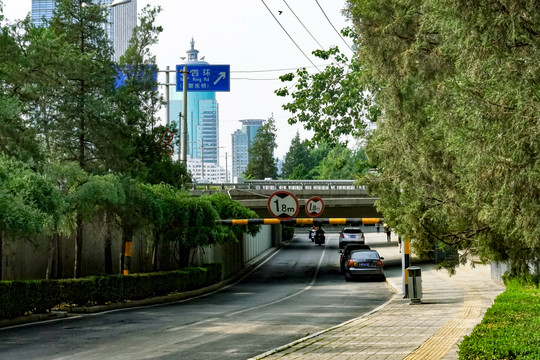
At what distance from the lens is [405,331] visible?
56.3ft

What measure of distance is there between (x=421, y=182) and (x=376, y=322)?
3726 millimetres

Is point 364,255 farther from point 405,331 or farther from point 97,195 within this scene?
point 405,331

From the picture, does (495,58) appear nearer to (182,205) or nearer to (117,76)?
(117,76)

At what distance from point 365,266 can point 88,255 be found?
13928 millimetres

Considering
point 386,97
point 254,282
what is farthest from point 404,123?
point 254,282

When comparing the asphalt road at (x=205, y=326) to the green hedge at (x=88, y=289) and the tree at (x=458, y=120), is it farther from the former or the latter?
the tree at (x=458, y=120)

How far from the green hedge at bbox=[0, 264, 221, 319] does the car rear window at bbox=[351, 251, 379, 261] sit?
8.14 metres

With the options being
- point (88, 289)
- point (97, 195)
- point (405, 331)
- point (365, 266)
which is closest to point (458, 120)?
point (405, 331)

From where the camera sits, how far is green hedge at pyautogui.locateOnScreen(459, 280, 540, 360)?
31.0 ft

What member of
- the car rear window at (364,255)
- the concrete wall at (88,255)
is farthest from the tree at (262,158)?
the car rear window at (364,255)

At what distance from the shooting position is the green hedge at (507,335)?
946 cm

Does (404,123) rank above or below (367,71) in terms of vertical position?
below

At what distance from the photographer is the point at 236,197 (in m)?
51.4

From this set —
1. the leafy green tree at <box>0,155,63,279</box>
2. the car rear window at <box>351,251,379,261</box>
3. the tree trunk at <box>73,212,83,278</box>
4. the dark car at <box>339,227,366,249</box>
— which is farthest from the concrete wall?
the dark car at <box>339,227,366,249</box>
